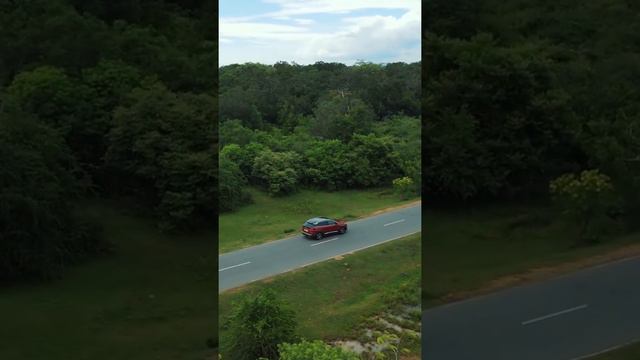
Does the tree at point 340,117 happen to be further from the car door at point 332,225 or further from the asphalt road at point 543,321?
the asphalt road at point 543,321

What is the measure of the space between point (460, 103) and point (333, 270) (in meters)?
1.41

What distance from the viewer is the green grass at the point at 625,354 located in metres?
5.23

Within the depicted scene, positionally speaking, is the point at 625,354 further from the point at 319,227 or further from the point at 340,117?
the point at 340,117

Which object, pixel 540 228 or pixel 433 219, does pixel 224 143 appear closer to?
pixel 433 219

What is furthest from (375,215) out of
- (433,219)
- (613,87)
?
(613,87)

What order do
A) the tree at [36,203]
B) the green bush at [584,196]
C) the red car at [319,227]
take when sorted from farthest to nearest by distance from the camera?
1. the green bush at [584,196]
2. the red car at [319,227]
3. the tree at [36,203]

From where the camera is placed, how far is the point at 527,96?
525cm

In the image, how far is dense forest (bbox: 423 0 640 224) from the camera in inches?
204

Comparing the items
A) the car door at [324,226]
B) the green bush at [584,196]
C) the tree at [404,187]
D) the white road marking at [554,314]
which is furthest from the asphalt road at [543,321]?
the car door at [324,226]

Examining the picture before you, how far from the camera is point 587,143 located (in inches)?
211

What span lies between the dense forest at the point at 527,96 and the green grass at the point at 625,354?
0.98 metres

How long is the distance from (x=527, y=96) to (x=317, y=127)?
1.44 meters

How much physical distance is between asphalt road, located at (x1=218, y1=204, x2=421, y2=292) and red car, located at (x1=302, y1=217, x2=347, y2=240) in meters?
0.03

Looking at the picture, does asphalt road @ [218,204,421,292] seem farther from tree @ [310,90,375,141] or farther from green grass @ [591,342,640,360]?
green grass @ [591,342,640,360]
